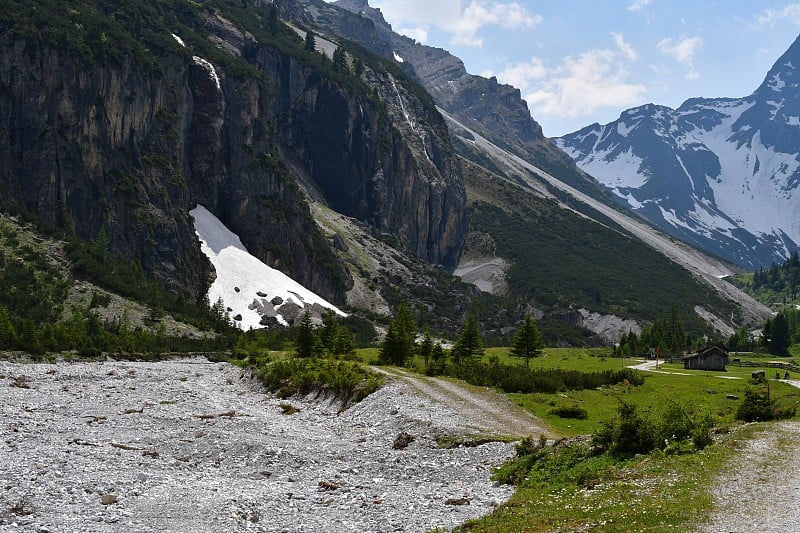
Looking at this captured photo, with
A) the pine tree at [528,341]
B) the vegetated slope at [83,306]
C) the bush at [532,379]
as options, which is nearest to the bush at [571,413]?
the bush at [532,379]

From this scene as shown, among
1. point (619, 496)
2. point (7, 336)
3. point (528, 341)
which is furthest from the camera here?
point (528, 341)

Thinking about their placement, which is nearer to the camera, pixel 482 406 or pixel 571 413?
pixel 571 413

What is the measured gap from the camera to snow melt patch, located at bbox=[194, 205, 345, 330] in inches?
5408

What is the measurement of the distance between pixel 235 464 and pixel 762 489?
20770 mm

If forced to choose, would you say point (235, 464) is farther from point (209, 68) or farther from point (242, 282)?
point (209, 68)

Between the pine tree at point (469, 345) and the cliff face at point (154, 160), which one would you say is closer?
the pine tree at point (469, 345)

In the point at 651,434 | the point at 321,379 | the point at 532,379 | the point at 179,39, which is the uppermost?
the point at 179,39

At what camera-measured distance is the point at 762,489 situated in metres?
22.2

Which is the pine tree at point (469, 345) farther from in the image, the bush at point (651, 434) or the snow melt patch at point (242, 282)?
the snow melt patch at point (242, 282)

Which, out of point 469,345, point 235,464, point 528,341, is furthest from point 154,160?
point 235,464

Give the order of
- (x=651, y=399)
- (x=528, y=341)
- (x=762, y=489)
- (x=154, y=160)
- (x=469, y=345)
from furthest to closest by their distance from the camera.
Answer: (x=154, y=160), (x=528, y=341), (x=469, y=345), (x=651, y=399), (x=762, y=489)

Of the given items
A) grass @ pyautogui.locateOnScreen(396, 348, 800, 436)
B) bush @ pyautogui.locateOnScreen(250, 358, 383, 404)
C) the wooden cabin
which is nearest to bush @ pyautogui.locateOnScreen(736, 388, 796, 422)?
grass @ pyautogui.locateOnScreen(396, 348, 800, 436)

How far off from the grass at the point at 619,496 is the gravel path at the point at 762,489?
1.47ft

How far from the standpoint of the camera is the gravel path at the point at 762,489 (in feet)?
62.3
